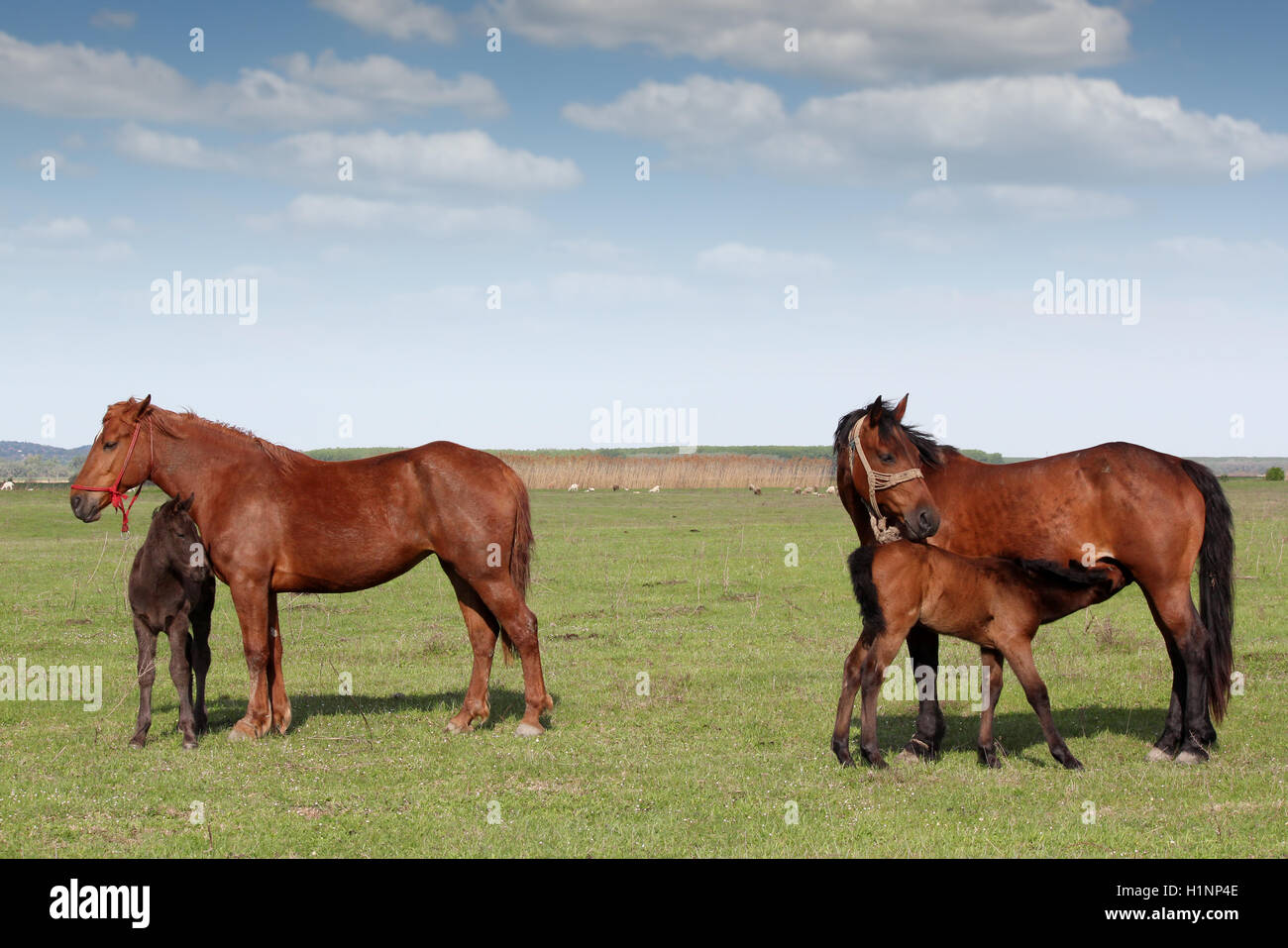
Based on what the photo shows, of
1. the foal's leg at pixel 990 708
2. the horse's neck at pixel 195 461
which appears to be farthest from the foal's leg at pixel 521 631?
the foal's leg at pixel 990 708

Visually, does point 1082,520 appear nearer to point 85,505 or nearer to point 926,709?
point 926,709

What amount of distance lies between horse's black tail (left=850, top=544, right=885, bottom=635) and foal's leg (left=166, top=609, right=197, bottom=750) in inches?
217

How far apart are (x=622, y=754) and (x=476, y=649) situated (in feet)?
6.55

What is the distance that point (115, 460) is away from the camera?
31.8 ft

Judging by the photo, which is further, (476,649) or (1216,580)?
(476,649)

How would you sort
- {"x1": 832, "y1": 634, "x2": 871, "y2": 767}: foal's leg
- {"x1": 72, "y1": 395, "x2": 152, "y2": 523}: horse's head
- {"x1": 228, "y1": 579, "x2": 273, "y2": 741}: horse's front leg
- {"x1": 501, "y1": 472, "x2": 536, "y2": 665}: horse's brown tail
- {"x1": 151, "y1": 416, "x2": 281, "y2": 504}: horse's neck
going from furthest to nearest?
{"x1": 501, "y1": 472, "x2": 536, "y2": 665}: horse's brown tail → {"x1": 151, "y1": 416, "x2": 281, "y2": 504}: horse's neck → {"x1": 72, "y1": 395, "x2": 152, "y2": 523}: horse's head → {"x1": 228, "y1": 579, "x2": 273, "y2": 741}: horse's front leg → {"x1": 832, "y1": 634, "x2": 871, "y2": 767}: foal's leg

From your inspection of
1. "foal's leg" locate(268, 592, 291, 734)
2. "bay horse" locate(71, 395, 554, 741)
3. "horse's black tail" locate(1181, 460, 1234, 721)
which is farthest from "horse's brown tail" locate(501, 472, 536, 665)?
"horse's black tail" locate(1181, 460, 1234, 721)

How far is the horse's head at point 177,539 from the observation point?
30.6 ft

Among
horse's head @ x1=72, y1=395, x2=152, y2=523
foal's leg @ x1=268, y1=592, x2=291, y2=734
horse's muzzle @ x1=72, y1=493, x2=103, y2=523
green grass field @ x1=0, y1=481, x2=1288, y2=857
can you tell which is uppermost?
horse's head @ x1=72, y1=395, x2=152, y2=523

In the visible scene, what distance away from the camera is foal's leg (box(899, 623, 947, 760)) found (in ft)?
28.2

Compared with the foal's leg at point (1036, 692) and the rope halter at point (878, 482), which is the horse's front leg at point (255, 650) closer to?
the rope halter at point (878, 482)

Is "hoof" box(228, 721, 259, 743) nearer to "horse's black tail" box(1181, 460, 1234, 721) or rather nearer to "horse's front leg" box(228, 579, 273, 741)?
"horse's front leg" box(228, 579, 273, 741)

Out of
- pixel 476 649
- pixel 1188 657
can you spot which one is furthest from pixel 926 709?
pixel 476 649

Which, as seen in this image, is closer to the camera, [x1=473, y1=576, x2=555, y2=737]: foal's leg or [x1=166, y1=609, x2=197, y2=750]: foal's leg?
[x1=166, y1=609, x2=197, y2=750]: foal's leg
